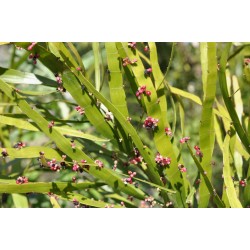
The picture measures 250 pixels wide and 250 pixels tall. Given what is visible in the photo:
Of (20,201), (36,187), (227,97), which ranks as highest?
(227,97)

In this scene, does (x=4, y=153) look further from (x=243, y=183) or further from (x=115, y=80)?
(x=243, y=183)

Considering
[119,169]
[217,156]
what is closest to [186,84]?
[217,156]

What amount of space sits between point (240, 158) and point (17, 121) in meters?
0.35

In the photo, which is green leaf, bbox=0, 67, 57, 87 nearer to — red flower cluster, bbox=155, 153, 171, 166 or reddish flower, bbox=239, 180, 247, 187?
red flower cluster, bbox=155, 153, 171, 166

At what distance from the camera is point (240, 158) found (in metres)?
0.77

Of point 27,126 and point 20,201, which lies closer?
point 27,126

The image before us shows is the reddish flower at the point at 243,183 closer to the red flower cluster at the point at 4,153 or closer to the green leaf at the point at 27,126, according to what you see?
the green leaf at the point at 27,126

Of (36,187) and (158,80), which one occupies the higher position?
(158,80)

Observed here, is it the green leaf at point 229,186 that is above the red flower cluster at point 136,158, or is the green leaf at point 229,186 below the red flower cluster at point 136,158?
below

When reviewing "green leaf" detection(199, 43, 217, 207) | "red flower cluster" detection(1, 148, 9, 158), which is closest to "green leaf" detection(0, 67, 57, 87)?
"red flower cluster" detection(1, 148, 9, 158)

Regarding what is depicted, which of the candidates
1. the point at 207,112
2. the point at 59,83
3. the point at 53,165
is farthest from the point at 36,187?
the point at 207,112

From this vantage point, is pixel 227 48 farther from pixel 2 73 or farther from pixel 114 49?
pixel 2 73

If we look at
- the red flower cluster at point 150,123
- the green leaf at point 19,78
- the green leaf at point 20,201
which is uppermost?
the green leaf at point 19,78

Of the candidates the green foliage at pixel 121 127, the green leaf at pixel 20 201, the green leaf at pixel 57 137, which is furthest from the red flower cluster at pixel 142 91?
the green leaf at pixel 20 201
